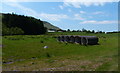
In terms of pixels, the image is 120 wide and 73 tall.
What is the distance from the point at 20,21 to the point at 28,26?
10408mm

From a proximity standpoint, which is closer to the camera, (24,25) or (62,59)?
(62,59)

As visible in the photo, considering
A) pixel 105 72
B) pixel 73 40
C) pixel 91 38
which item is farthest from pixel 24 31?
pixel 105 72

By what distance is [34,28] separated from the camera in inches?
7407

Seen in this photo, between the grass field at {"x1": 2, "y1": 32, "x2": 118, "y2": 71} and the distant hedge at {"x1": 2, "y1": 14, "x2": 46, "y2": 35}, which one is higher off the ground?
the distant hedge at {"x1": 2, "y1": 14, "x2": 46, "y2": 35}

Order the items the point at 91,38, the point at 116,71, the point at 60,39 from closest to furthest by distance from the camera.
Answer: the point at 116,71 → the point at 91,38 → the point at 60,39

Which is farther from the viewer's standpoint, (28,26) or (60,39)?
(28,26)

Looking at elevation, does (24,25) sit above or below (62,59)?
above

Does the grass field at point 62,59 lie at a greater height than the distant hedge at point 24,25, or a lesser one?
lesser

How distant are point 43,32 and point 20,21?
85.1ft

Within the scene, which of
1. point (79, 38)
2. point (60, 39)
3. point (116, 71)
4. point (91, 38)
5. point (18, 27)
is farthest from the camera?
point (18, 27)

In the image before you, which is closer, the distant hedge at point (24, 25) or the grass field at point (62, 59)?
the grass field at point (62, 59)

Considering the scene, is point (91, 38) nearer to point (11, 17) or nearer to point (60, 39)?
point (60, 39)

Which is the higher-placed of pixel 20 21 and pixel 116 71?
pixel 20 21

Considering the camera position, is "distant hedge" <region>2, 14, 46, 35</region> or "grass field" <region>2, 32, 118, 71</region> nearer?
"grass field" <region>2, 32, 118, 71</region>
